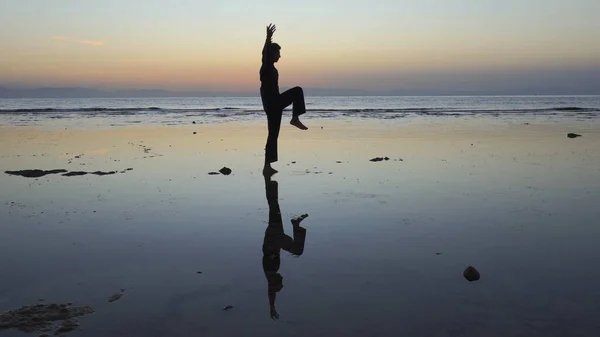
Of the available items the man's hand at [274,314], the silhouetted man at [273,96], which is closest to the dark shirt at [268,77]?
the silhouetted man at [273,96]

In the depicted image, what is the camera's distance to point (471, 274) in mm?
3885

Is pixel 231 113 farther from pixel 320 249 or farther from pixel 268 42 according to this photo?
pixel 320 249

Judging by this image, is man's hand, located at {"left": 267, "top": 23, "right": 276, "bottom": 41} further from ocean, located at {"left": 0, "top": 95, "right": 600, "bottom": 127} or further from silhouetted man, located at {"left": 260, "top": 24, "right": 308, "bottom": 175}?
ocean, located at {"left": 0, "top": 95, "right": 600, "bottom": 127}

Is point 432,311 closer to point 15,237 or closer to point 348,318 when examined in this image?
point 348,318

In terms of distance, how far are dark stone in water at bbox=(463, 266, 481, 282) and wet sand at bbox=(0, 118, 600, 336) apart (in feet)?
0.14

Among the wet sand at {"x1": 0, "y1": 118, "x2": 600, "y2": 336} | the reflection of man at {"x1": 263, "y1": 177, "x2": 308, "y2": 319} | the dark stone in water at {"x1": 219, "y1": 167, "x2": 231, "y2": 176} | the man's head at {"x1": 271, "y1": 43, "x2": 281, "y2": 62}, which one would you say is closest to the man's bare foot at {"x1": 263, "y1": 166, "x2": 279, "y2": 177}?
the wet sand at {"x1": 0, "y1": 118, "x2": 600, "y2": 336}

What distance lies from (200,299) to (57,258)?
1.70 metres

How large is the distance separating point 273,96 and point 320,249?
5.05 metres

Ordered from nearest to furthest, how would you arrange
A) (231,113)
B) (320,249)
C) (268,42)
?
1. (320,249)
2. (268,42)
3. (231,113)

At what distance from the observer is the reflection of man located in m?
3.80

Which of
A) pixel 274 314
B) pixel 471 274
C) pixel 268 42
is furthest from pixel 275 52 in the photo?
pixel 274 314

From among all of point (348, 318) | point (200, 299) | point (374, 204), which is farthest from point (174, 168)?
point (348, 318)

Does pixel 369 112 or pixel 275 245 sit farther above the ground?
pixel 275 245

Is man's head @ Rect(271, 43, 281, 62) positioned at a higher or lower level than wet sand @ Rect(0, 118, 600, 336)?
higher
